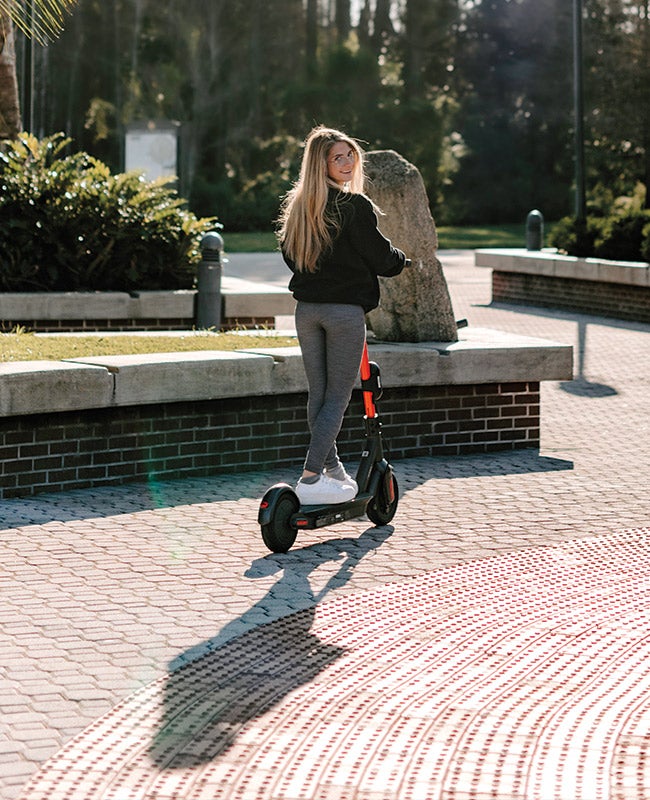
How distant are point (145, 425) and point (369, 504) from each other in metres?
1.76

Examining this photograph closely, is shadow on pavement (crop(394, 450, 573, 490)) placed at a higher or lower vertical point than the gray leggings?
lower

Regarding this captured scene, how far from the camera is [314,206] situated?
6891 millimetres

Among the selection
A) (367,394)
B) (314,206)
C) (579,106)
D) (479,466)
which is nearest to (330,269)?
(314,206)

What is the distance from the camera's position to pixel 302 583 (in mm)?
6430

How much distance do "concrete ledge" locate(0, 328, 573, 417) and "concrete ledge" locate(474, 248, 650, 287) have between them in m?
9.37

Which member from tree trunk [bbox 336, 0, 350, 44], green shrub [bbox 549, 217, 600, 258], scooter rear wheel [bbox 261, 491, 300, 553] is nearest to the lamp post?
green shrub [bbox 549, 217, 600, 258]

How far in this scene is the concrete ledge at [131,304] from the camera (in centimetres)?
1336

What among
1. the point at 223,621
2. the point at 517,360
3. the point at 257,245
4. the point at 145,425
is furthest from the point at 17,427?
the point at 257,245

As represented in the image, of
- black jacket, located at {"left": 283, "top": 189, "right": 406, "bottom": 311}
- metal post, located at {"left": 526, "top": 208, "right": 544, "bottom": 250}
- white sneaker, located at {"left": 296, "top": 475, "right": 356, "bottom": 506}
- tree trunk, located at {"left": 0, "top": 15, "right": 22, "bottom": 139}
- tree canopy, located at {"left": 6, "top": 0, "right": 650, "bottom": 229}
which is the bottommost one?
white sneaker, located at {"left": 296, "top": 475, "right": 356, "bottom": 506}

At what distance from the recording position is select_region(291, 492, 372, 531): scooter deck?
6.93m

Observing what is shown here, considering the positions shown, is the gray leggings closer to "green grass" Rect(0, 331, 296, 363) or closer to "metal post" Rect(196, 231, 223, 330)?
"green grass" Rect(0, 331, 296, 363)

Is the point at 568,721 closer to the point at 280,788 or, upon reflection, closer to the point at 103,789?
the point at 280,788

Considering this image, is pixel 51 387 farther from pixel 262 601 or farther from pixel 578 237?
pixel 578 237

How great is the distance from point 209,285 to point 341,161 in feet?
22.7
